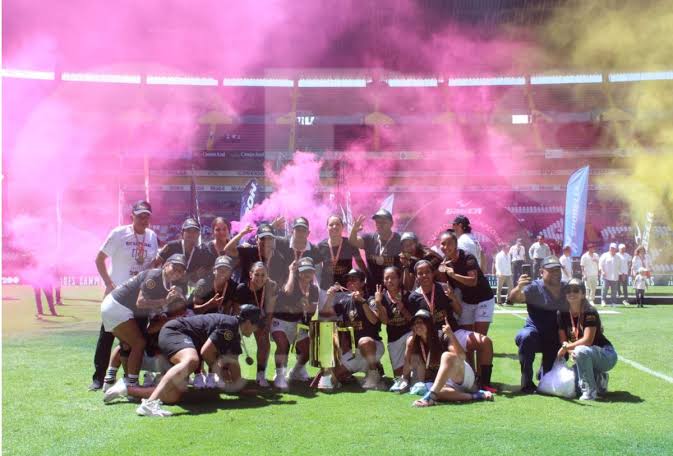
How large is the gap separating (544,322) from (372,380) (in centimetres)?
165

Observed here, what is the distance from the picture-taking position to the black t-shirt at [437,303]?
17.7 ft

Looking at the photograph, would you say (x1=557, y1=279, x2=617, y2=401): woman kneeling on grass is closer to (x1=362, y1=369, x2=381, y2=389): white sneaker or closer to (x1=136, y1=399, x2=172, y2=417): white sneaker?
(x1=362, y1=369, x2=381, y2=389): white sneaker

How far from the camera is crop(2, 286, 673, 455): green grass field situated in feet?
12.2

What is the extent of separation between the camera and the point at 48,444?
381 cm

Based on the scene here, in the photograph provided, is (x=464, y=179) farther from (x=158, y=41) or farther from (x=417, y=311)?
(x=158, y=41)

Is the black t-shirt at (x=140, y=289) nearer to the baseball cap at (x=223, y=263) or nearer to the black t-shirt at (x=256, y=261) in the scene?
the baseball cap at (x=223, y=263)

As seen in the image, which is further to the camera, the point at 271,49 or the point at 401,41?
the point at 401,41

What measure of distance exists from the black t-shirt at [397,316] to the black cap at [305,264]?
2.22 feet

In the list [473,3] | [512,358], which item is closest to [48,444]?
[473,3]

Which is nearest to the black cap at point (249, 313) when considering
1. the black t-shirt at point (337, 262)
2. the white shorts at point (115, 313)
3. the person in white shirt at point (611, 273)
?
the white shorts at point (115, 313)

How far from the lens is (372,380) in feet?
18.4

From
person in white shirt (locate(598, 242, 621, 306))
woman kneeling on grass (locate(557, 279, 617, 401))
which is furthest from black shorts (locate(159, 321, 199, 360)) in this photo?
person in white shirt (locate(598, 242, 621, 306))

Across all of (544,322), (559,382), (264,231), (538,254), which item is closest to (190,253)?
(264,231)

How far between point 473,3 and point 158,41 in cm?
155
